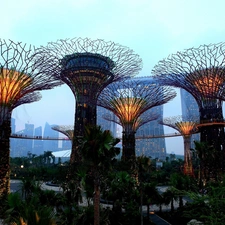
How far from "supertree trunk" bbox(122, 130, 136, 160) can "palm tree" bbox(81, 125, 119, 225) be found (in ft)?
49.9

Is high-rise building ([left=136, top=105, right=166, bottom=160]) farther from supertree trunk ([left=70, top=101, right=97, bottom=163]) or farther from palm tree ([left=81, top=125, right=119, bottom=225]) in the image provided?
palm tree ([left=81, top=125, right=119, bottom=225])

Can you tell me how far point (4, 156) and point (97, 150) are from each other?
8.03 meters

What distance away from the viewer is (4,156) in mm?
15422

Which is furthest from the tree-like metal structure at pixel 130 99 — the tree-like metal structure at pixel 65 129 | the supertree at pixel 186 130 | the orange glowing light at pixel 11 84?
the tree-like metal structure at pixel 65 129

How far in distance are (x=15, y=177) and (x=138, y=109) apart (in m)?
27.8

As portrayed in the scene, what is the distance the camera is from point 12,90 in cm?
1647

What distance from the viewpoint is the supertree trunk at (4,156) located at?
1499 centimetres

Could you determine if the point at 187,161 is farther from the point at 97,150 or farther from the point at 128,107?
the point at 97,150

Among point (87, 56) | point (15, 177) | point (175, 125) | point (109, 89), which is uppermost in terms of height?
point (87, 56)

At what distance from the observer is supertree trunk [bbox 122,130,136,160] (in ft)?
83.8

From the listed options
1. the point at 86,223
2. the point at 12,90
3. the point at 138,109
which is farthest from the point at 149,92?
the point at 86,223

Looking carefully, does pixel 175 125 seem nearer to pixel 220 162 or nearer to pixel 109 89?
pixel 109 89

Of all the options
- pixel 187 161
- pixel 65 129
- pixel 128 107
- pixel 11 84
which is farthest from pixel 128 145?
pixel 65 129

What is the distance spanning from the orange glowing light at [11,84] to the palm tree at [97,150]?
8.38m
